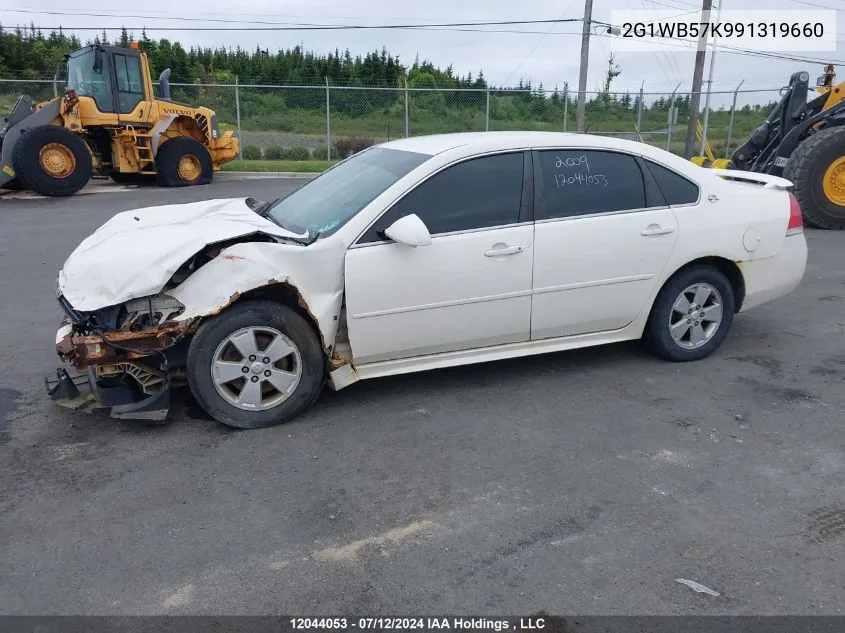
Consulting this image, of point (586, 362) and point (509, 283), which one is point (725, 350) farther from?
point (509, 283)

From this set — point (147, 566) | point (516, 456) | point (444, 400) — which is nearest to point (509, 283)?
point (444, 400)

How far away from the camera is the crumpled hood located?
12.5 ft

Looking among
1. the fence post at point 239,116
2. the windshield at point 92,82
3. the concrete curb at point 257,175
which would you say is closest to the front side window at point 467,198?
the windshield at point 92,82

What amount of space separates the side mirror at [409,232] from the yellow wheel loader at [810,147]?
842 centimetres

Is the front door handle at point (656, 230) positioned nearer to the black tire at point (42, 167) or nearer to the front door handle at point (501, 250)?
the front door handle at point (501, 250)

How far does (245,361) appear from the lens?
155 inches

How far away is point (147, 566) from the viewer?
284 cm

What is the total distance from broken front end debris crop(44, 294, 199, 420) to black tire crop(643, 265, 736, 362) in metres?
3.09

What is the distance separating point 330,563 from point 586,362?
284 cm

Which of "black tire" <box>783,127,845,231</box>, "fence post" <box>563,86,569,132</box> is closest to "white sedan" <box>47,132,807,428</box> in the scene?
"black tire" <box>783,127,845,231</box>

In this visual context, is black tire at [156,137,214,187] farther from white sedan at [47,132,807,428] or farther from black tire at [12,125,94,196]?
white sedan at [47,132,807,428]

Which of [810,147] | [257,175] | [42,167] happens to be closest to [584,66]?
[257,175]

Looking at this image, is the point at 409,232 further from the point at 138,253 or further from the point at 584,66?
the point at 584,66

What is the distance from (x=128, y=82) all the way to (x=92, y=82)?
2.38 ft
